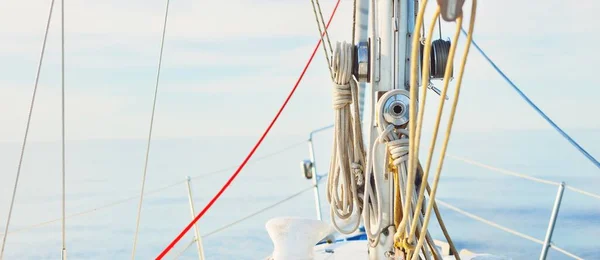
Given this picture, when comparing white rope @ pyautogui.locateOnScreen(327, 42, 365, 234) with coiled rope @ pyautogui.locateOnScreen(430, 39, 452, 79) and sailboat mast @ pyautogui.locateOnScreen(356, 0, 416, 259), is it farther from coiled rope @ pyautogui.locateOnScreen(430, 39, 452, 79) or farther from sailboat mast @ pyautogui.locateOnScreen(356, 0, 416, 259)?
coiled rope @ pyautogui.locateOnScreen(430, 39, 452, 79)

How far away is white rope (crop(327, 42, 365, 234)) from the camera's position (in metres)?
1.97

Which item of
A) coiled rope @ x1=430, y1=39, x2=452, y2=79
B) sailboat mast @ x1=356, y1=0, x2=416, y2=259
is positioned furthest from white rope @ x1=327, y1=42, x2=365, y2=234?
coiled rope @ x1=430, y1=39, x2=452, y2=79

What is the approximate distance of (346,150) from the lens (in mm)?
2012

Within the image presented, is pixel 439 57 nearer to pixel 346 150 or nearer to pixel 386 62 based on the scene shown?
pixel 386 62

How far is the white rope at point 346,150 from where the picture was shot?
1970 mm

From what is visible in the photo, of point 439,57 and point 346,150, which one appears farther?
point 346,150

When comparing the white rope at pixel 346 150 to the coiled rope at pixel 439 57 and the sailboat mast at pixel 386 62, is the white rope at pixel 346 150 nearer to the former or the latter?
the sailboat mast at pixel 386 62

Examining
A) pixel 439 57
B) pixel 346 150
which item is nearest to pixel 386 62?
pixel 439 57

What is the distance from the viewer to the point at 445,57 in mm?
1868

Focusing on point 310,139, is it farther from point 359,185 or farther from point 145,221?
point 145,221

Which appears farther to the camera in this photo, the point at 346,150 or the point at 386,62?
the point at 346,150

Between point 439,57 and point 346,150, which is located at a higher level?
point 439,57

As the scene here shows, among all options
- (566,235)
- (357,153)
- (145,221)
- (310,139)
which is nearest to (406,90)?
(357,153)

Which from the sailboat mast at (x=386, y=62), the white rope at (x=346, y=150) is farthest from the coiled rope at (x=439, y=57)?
the white rope at (x=346, y=150)
